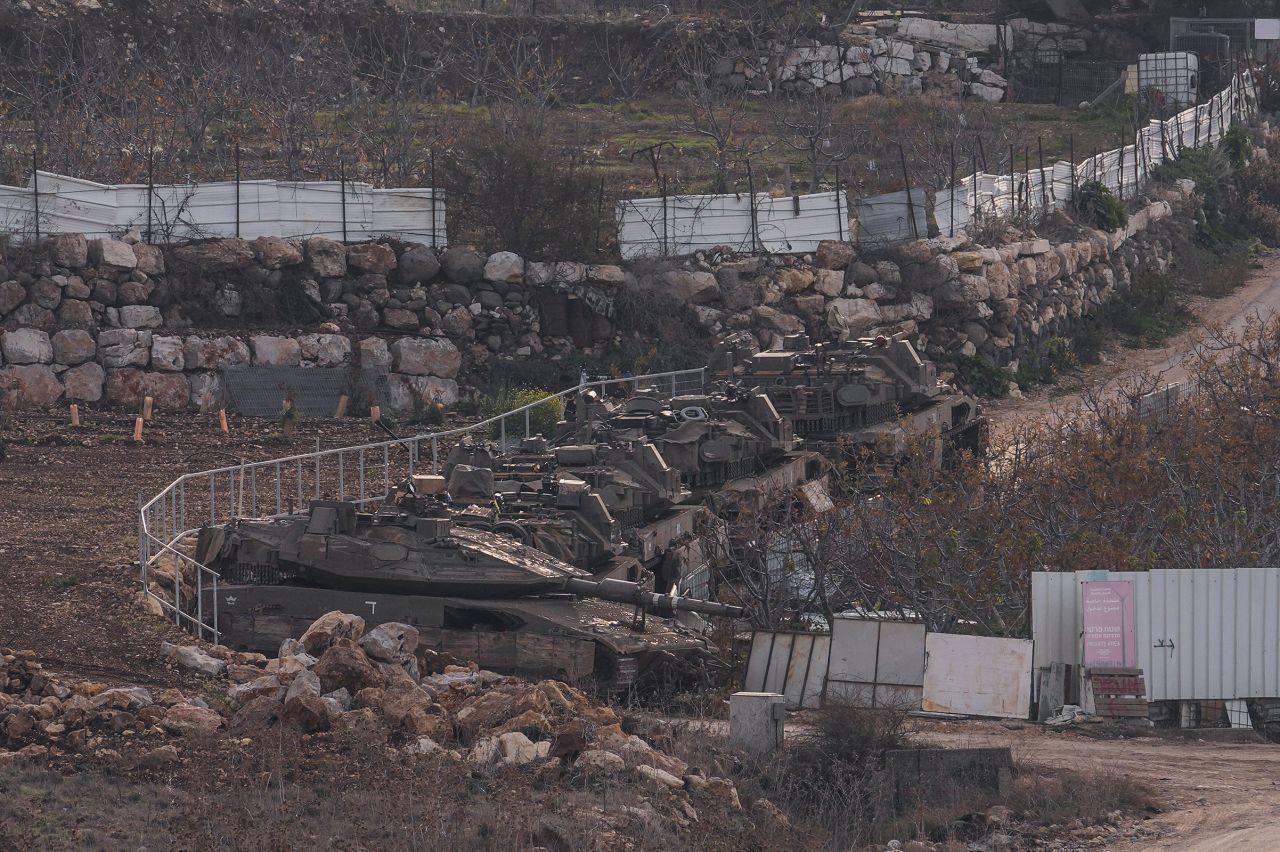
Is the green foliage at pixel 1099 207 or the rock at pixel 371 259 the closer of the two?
the rock at pixel 371 259

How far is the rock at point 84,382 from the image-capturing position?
38062mm

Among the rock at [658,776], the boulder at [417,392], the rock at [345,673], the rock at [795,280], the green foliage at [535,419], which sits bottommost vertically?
the rock at [658,776]

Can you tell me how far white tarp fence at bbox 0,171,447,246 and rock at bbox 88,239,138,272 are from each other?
0.69 meters

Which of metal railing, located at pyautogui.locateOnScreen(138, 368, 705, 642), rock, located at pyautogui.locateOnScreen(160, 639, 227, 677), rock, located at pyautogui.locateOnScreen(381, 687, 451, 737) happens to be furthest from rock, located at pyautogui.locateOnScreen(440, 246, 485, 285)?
rock, located at pyautogui.locateOnScreen(381, 687, 451, 737)

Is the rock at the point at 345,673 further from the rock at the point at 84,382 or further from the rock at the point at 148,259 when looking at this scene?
the rock at the point at 148,259

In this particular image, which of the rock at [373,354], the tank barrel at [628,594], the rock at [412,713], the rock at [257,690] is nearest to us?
the rock at [412,713]

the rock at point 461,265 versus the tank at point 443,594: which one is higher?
the rock at point 461,265

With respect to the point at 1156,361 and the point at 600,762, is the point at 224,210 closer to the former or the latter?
the point at 1156,361

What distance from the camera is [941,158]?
4928cm

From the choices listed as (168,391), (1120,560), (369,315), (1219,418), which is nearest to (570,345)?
(369,315)

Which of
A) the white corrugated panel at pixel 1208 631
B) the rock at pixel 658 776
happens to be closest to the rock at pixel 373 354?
the white corrugated panel at pixel 1208 631

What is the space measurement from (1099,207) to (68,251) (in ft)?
82.8

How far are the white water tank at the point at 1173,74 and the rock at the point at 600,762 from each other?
45.9 meters

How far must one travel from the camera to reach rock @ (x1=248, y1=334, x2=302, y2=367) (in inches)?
1548
